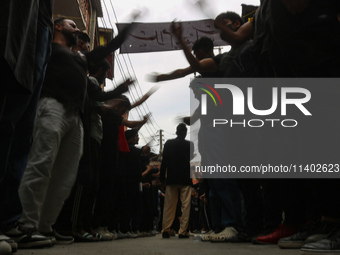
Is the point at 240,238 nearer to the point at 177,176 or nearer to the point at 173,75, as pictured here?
the point at 173,75

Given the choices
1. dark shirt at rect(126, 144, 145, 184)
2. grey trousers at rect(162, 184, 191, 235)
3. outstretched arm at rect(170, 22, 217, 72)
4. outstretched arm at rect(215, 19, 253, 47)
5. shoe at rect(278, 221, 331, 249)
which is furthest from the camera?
dark shirt at rect(126, 144, 145, 184)

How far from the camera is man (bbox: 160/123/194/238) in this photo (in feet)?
21.0

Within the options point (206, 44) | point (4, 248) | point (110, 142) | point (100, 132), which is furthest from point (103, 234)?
point (4, 248)

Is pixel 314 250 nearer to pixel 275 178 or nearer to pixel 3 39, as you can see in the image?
pixel 275 178

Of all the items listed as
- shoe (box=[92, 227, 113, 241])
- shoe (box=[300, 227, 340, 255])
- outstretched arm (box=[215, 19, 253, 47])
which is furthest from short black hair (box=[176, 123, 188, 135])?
shoe (box=[300, 227, 340, 255])

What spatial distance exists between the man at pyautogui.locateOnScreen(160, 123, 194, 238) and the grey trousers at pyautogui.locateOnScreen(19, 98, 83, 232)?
3323mm

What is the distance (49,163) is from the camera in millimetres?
2838

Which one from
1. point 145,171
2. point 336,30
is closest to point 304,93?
point 336,30

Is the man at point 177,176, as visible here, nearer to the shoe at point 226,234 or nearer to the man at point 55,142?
the shoe at point 226,234

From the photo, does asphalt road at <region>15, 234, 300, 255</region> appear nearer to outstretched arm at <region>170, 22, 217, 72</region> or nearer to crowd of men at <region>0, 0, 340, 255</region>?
crowd of men at <region>0, 0, 340, 255</region>

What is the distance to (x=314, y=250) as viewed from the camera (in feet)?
5.75

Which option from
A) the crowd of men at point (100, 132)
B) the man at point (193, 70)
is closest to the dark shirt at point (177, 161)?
the crowd of men at point (100, 132)

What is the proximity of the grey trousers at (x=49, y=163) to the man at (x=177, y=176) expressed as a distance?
332 cm

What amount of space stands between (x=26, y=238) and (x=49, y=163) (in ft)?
2.12
